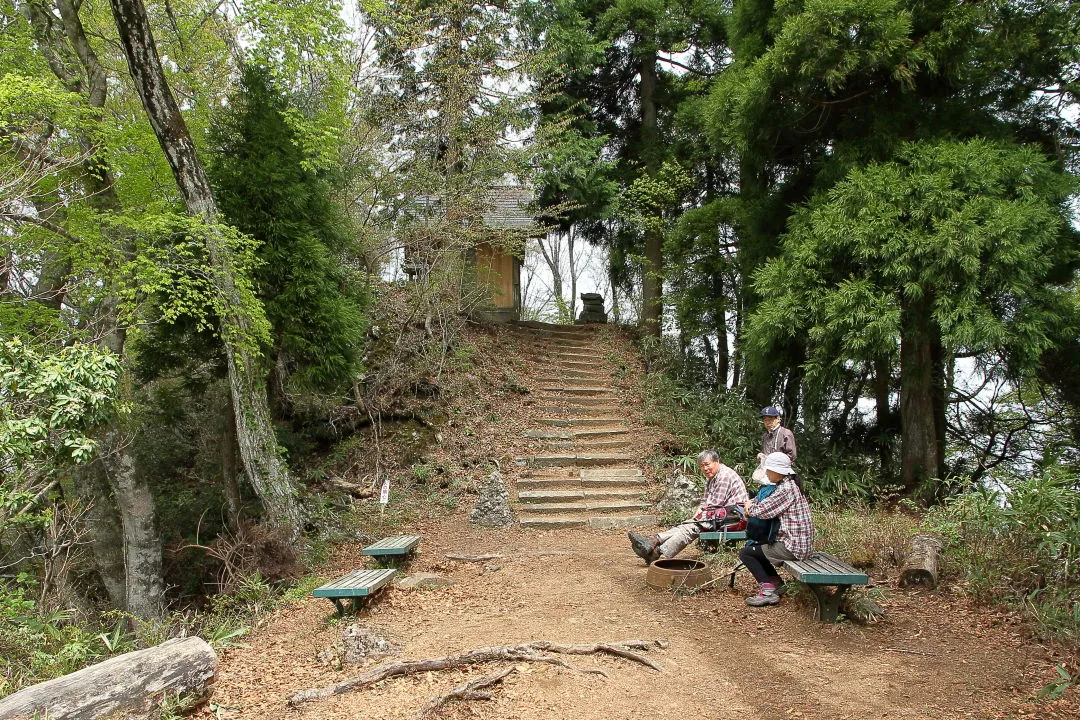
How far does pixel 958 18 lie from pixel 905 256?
287 cm

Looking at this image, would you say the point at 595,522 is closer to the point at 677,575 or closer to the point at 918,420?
the point at 677,575

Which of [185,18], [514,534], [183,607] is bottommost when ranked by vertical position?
[183,607]

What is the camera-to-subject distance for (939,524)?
5.76 m

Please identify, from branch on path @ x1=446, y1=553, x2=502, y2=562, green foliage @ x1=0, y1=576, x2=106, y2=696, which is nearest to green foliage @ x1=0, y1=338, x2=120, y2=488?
green foliage @ x1=0, y1=576, x2=106, y2=696

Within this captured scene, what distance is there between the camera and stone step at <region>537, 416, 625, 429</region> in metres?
11.4

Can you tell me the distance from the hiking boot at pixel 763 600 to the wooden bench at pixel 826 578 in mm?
316

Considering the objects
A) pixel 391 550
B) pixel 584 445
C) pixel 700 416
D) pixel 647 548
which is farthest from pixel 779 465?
pixel 700 416

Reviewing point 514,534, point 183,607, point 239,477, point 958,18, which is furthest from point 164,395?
point 958,18

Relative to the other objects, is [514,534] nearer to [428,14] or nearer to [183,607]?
[183,607]

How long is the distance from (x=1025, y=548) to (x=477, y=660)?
425 cm

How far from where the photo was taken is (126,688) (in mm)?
3404

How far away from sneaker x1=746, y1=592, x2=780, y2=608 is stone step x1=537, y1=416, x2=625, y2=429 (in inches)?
258

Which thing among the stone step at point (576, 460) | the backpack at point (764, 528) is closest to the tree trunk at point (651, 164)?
the stone step at point (576, 460)

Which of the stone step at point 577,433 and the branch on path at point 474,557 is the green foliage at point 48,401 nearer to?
the branch on path at point 474,557
